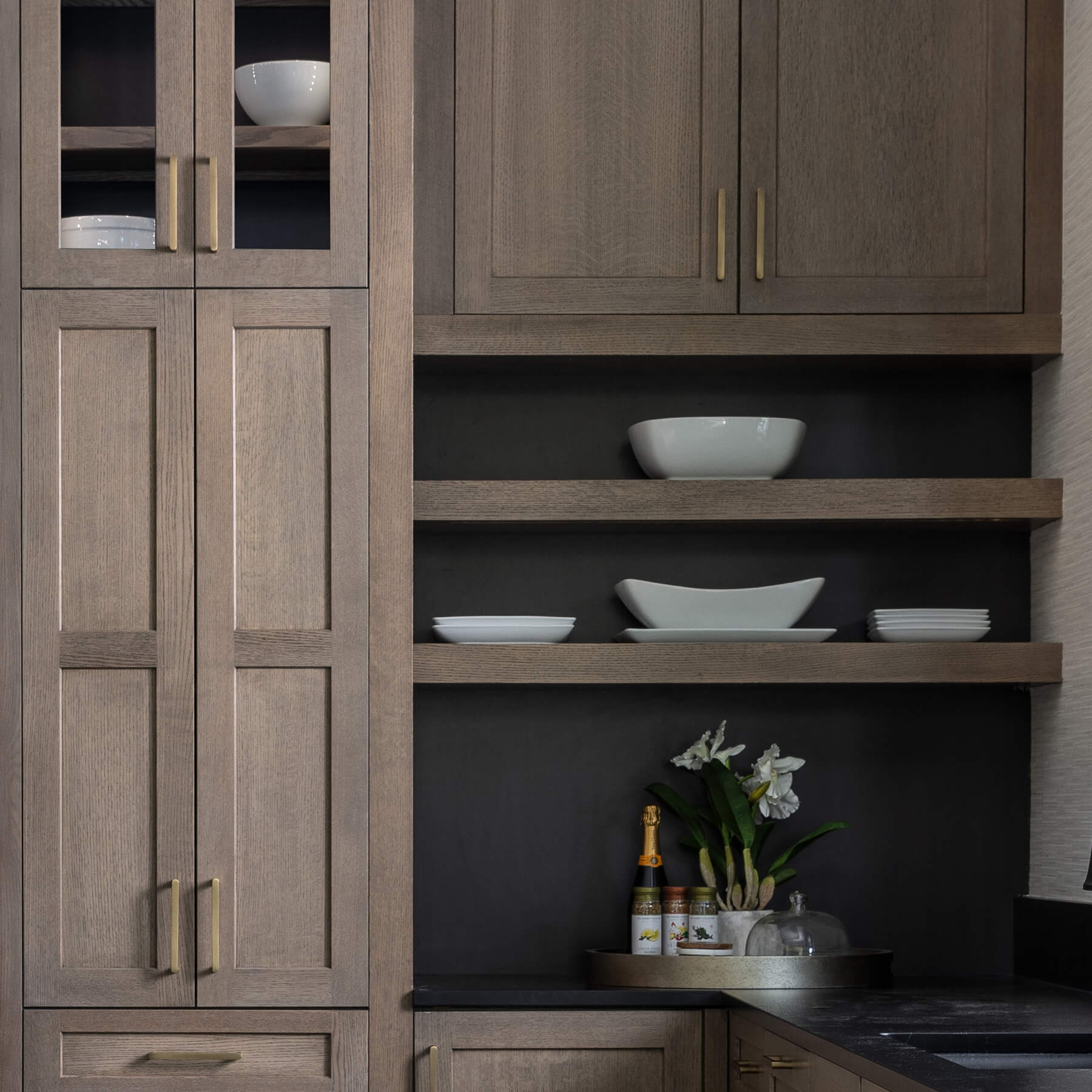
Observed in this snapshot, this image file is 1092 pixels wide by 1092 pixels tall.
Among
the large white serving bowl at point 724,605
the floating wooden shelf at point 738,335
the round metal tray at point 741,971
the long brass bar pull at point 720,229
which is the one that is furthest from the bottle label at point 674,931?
the long brass bar pull at point 720,229

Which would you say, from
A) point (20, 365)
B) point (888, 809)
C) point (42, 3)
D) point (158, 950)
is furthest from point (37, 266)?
point (888, 809)

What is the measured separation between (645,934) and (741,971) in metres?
0.24

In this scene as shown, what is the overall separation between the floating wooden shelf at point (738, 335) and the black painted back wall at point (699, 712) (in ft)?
0.36

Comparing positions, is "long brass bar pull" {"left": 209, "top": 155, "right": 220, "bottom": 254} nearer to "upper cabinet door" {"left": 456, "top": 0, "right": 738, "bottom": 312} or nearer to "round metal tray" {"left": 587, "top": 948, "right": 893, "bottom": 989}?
"upper cabinet door" {"left": 456, "top": 0, "right": 738, "bottom": 312}

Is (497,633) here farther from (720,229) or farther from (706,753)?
(720,229)

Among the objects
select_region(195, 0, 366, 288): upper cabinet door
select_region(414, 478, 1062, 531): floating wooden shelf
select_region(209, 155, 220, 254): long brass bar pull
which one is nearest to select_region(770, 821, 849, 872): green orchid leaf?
select_region(414, 478, 1062, 531): floating wooden shelf

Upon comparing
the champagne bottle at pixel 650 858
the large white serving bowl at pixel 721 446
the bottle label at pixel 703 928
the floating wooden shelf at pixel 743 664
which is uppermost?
the large white serving bowl at pixel 721 446

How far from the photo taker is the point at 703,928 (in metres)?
2.47

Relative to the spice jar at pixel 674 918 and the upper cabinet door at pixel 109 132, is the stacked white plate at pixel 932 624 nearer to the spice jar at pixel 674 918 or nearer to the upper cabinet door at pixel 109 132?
the spice jar at pixel 674 918

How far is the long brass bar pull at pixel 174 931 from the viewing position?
225 centimetres

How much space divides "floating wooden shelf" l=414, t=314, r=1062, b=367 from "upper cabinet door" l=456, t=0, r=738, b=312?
0.04 metres

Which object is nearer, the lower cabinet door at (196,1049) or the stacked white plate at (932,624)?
the lower cabinet door at (196,1049)

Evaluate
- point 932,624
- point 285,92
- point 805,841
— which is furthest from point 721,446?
point 285,92

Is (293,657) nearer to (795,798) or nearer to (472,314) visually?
(472,314)
